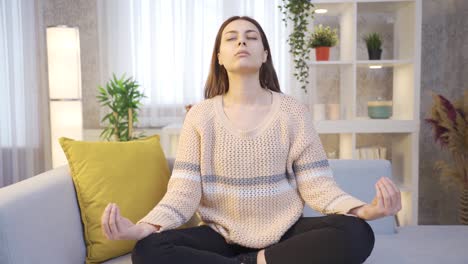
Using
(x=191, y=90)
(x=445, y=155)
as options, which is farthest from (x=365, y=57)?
(x=191, y=90)

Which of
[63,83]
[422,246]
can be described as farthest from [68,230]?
[63,83]

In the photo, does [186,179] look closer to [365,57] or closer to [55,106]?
[55,106]

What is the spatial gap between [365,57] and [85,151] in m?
2.38

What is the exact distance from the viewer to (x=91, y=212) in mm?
1601

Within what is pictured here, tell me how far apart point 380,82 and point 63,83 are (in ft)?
7.24

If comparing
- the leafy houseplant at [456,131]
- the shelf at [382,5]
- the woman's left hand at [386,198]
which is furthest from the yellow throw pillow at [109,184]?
Result: the shelf at [382,5]

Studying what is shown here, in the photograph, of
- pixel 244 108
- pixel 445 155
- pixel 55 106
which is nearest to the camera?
pixel 244 108

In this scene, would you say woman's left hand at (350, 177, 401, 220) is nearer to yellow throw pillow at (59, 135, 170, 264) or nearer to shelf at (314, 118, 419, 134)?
yellow throw pillow at (59, 135, 170, 264)

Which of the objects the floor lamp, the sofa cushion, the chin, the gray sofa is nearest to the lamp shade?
the floor lamp

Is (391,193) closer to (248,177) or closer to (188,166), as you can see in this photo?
(248,177)

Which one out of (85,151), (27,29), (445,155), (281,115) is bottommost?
(445,155)

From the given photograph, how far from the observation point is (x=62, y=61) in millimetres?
2891

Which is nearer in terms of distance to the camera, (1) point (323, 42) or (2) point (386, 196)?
(2) point (386, 196)

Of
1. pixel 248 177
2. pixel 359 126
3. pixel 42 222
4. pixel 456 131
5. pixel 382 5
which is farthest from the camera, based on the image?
pixel 382 5
